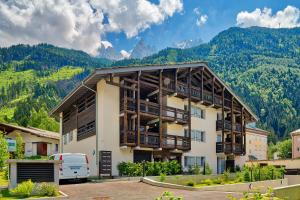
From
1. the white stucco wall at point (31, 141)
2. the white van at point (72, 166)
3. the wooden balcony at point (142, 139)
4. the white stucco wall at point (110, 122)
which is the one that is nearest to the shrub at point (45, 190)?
the white van at point (72, 166)

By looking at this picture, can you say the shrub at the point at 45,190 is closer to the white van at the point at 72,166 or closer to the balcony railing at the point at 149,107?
the white van at the point at 72,166

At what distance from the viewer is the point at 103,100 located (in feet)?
106

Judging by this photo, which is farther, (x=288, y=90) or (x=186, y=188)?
(x=288, y=90)

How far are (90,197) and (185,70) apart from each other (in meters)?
23.0

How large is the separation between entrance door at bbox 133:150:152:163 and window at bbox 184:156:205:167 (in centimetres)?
544

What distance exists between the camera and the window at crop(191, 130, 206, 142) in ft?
136

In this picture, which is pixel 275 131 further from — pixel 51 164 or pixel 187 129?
pixel 51 164

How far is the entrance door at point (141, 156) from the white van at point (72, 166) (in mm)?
8168

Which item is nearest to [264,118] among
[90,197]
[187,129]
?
[187,129]

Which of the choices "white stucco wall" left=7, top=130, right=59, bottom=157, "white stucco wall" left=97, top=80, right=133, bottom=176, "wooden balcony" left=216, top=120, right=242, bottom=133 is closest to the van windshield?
"white stucco wall" left=97, top=80, right=133, bottom=176

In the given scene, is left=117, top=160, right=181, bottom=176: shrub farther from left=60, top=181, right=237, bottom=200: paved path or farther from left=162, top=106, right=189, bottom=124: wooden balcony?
left=60, top=181, right=237, bottom=200: paved path

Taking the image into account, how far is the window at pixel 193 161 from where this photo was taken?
39916 millimetres

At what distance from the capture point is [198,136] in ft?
138

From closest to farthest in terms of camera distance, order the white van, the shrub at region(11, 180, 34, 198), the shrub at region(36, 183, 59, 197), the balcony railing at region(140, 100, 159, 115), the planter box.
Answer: the shrub at region(11, 180, 34, 198) < the shrub at region(36, 183, 59, 197) < the planter box < the white van < the balcony railing at region(140, 100, 159, 115)
